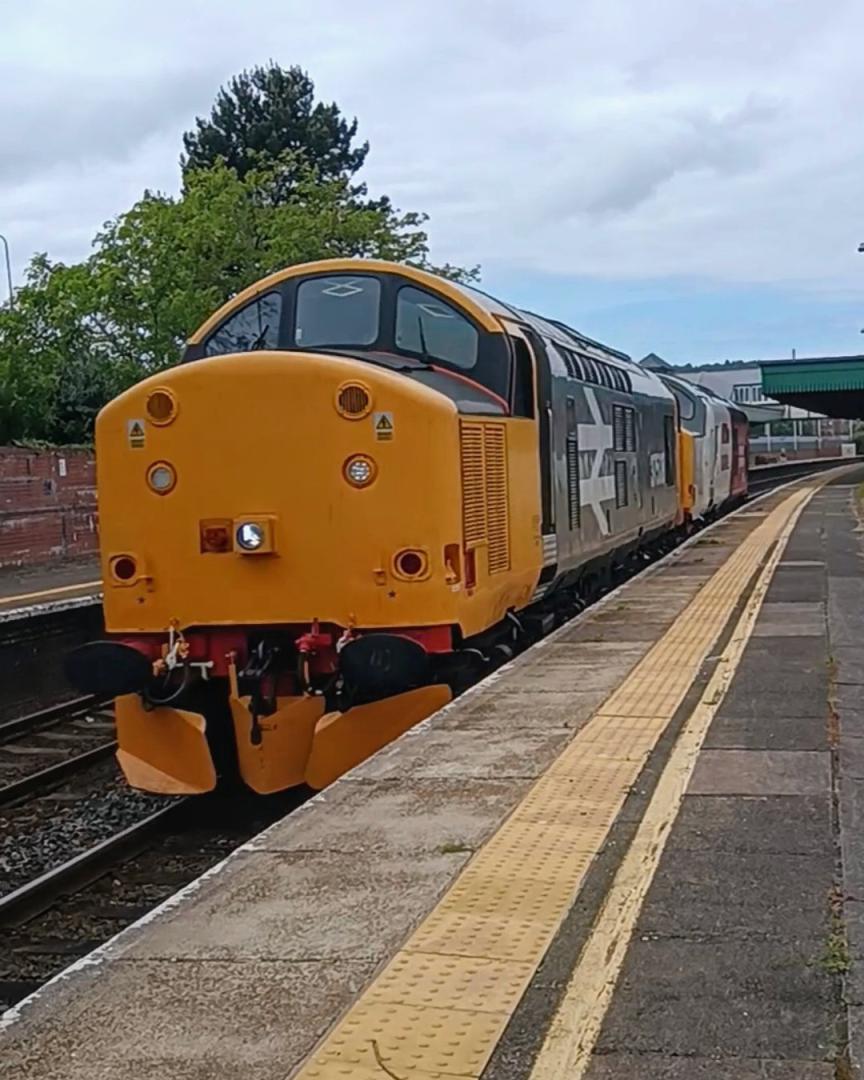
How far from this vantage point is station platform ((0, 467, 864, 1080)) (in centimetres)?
365

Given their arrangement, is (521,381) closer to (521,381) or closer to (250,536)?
(521,381)

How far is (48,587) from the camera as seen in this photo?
1891 centimetres

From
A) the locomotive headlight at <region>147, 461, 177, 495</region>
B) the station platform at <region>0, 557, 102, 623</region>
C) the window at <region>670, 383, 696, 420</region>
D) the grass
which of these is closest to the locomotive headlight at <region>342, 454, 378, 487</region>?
the locomotive headlight at <region>147, 461, 177, 495</region>

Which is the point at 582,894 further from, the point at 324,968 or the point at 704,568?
the point at 704,568

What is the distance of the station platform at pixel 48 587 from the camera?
15.6 m

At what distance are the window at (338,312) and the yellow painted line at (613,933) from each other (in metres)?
3.42

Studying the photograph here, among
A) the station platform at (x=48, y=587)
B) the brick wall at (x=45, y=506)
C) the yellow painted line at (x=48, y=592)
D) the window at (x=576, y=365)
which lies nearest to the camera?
the window at (x=576, y=365)

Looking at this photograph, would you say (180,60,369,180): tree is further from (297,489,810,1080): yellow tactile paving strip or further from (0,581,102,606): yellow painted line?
(297,489,810,1080): yellow tactile paving strip

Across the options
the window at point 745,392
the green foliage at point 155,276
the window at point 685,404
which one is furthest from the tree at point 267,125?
the window at point 745,392

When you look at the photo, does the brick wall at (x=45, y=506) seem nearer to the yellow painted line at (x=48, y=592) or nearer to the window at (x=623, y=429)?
the yellow painted line at (x=48, y=592)

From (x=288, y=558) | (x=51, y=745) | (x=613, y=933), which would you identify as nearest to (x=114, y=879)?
(x=288, y=558)

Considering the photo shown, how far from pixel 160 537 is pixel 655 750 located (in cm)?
319

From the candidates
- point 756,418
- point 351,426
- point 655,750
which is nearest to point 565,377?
point 351,426

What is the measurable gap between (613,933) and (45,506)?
1966 centimetres
